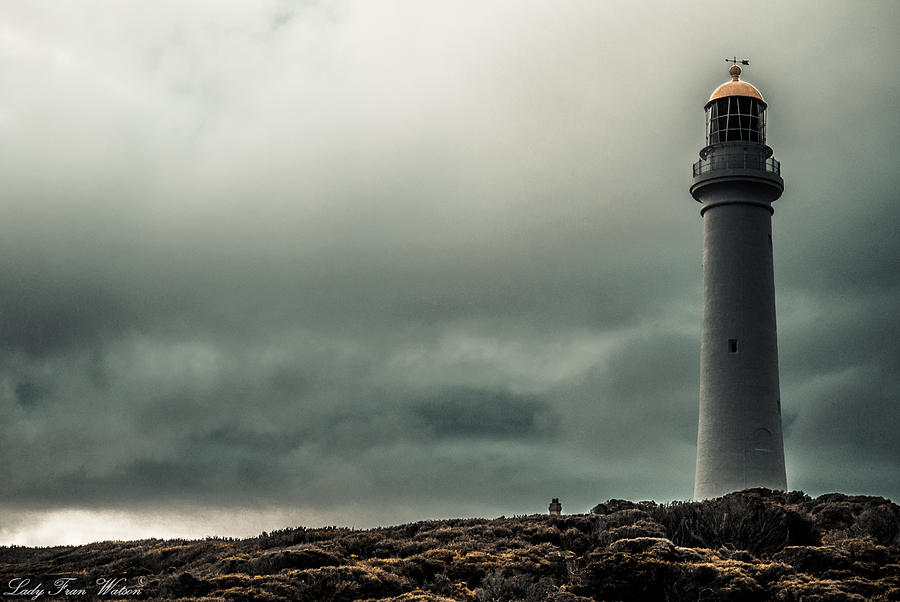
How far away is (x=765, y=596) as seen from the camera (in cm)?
1702

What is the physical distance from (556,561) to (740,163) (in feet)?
80.9

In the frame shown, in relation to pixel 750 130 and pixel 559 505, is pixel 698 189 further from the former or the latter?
pixel 559 505

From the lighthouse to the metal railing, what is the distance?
0.14 ft

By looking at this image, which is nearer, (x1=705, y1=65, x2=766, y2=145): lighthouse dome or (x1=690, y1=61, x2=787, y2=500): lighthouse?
(x1=690, y1=61, x2=787, y2=500): lighthouse

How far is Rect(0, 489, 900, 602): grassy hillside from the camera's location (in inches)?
695

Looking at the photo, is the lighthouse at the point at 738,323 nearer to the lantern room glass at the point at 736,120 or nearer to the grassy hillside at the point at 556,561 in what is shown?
the lantern room glass at the point at 736,120

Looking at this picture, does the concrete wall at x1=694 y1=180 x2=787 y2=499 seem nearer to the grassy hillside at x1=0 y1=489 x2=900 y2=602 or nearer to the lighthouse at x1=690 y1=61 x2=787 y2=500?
the lighthouse at x1=690 y1=61 x2=787 y2=500

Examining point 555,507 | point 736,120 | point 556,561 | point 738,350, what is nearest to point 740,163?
point 736,120

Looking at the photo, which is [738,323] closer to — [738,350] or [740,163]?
[738,350]

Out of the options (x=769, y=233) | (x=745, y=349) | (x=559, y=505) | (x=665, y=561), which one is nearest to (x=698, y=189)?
(x=769, y=233)

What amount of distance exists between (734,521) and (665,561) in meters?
4.65

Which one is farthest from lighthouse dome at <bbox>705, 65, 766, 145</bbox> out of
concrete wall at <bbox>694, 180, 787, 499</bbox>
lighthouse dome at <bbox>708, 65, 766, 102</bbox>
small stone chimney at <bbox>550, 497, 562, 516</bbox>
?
small stone chimney at <bbox>550, 497, 562, 516</bbox>

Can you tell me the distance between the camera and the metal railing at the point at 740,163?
40.1 m

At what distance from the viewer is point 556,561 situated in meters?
20.5
